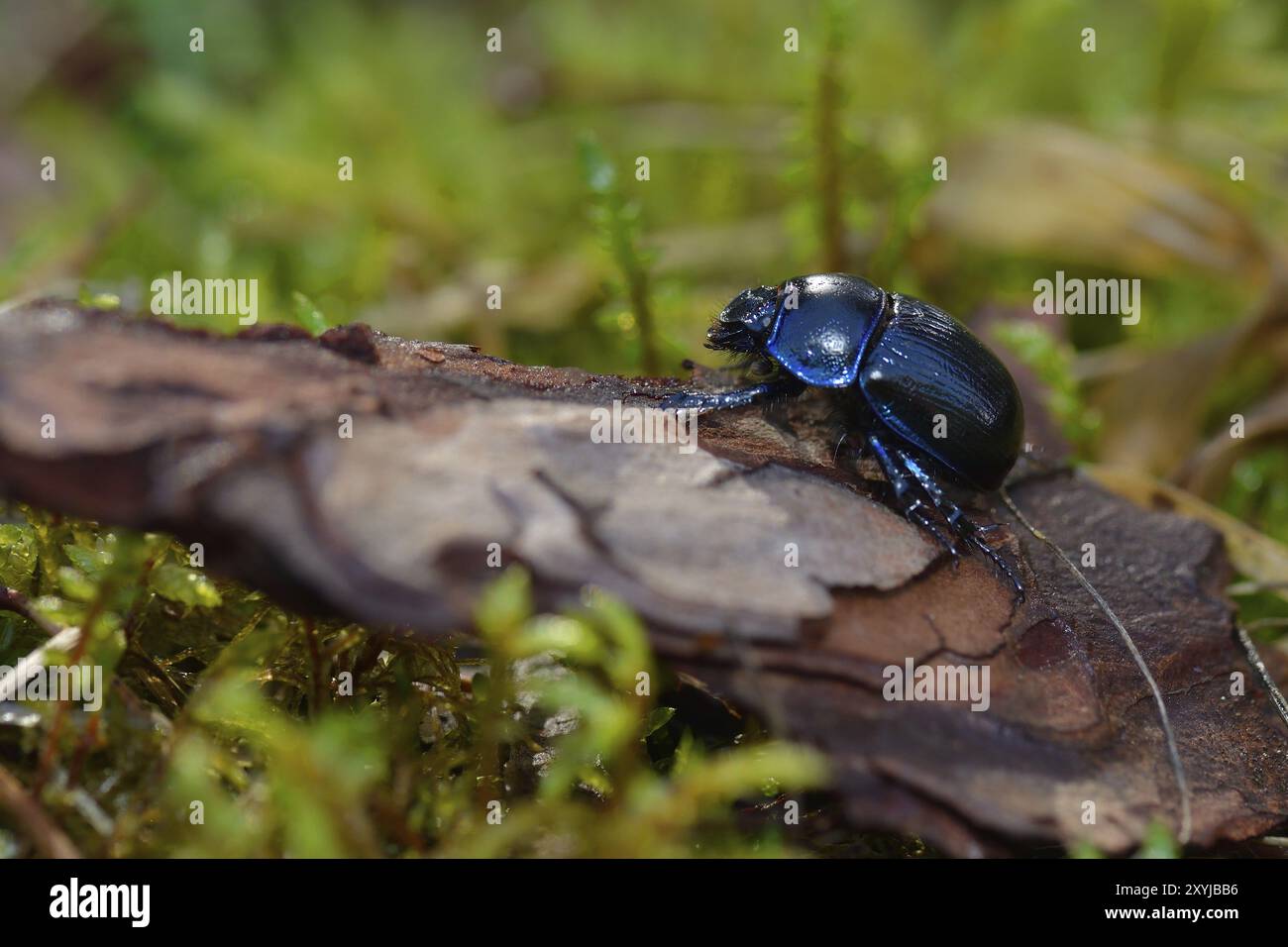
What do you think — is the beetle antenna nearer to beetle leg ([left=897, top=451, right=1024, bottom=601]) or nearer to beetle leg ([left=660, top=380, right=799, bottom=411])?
beetle leg ([left=897, top=451, right=1024, bottom=601])

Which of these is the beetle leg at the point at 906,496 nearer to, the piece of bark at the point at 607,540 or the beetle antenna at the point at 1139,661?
the piece of bark at the point at 607,540

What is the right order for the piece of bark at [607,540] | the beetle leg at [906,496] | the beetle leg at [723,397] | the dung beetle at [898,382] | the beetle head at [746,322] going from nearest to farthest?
the piece of bark at [607,540] < the beetle leg at [906,496] < the beetle leg at [723,397] < the dung beetle at [898,382] < the beetle head at [746,322]

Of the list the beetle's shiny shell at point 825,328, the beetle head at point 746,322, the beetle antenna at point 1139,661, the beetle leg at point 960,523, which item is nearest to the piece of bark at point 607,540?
the beetle antenna at point 1139,661

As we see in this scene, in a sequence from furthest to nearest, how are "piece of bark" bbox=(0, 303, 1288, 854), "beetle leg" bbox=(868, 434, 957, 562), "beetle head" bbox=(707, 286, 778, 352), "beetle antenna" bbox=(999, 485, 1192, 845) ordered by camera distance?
"beetle head" bbox=(707, 286, 778, 352)
"beetle leg" bbox=(868, 434, 957, 562)
"beetle antenna" bbox=(999, 485, 1192, 845)
"piece of bark" bbox=(0, 303, 1288, 854)

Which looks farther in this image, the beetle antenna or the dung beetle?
the dung beetle

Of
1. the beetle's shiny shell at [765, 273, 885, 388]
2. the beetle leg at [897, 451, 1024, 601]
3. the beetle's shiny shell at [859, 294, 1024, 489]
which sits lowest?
the beetle leg at [897, 451, 1024, 601]

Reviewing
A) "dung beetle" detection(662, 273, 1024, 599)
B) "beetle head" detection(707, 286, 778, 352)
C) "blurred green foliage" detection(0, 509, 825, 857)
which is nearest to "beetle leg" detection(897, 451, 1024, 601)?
"dung beetle" detection(662, 273, 1024, 599)

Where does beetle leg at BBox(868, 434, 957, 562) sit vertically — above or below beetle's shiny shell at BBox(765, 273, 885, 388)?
below

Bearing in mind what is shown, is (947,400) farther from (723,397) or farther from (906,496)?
(723,397)
